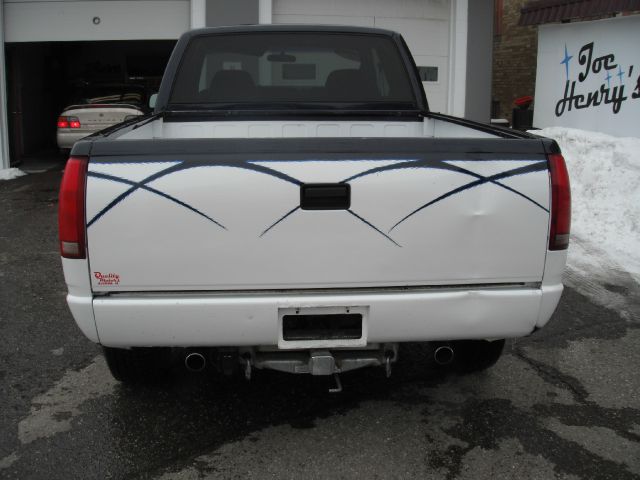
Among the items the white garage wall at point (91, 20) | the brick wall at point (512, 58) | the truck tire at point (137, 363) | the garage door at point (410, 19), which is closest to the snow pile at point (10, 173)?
the white garage wall at point (91, 20)

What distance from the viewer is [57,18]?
13.3m

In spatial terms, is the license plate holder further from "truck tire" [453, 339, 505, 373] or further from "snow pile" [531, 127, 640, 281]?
"snow pile" [531, 127, 640, 281]

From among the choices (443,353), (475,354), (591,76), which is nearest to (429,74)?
(591,76)

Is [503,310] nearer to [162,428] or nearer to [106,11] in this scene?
[162,428]

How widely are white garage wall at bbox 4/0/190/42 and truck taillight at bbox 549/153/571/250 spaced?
36.8 ft

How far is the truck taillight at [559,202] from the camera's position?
313 centimetres

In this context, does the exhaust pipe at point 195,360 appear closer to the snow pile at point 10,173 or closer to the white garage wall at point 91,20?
the snow pile at point 10,173

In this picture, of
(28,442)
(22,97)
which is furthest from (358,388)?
(22,97)

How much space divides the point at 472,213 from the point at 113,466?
1.95 metres

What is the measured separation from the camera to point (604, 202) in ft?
27.4

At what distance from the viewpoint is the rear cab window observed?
510cm

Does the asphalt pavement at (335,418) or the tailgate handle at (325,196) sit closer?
the tailgate handle at (325,196)

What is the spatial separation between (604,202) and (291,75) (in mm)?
4475

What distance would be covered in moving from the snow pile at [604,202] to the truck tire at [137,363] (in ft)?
14.1
